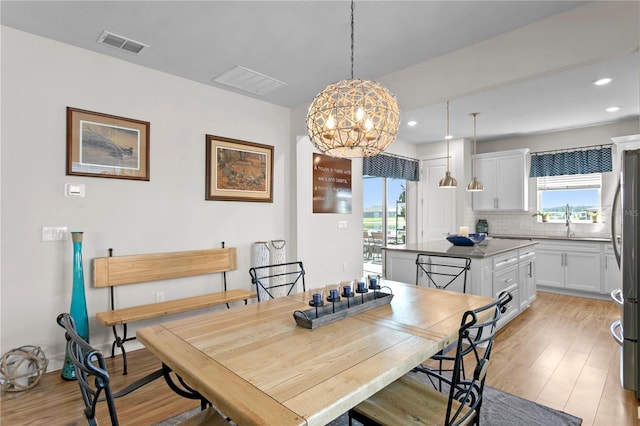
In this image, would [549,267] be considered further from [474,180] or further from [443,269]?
[443,269]

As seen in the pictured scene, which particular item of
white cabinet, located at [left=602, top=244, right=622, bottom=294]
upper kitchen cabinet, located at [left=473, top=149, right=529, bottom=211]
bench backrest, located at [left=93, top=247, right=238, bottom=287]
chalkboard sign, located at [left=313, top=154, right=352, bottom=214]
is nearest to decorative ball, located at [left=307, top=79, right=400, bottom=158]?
bench backrest, located at [left=93, top=247, right=238, bottom=287]

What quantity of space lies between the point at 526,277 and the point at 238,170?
12.5ft

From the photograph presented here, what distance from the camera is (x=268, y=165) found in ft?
13.9

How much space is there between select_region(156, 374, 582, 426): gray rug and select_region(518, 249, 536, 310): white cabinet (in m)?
2.14

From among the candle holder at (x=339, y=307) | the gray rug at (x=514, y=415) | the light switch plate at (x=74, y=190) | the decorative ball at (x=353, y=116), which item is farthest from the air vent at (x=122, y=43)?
the gray rug at (x=514, y=415)

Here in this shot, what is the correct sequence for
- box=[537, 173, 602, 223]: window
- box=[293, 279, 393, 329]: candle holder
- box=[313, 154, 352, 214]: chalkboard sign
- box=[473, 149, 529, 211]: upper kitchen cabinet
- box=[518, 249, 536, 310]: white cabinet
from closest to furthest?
1. box=[293, 279, 393, 329]: candle holder
2. box=[518, 249, 536, 310]: white cabinet
3. box=[313, 154, 352, 214]: chalkboard sign
4. box=[537, 173, 602, 223]: window
5. box=[473, 149, 529, 211]: upper kitchen cabinet

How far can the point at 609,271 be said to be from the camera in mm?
4809

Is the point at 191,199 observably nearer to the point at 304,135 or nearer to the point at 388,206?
the point at 304,135

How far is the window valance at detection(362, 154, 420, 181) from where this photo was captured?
5.65 m

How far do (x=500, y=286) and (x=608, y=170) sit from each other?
11.1 ft

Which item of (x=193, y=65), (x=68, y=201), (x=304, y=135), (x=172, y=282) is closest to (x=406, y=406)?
(x=172, y=282)

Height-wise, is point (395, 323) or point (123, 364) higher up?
point (395, 323)

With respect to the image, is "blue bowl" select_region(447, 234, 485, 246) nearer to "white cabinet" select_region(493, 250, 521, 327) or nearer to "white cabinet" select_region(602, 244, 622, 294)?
"white cabinet" select_region(493, 250, 521, 327)

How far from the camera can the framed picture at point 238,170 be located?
12.2 ft
